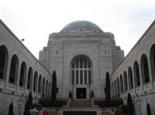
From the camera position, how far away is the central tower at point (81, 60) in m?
38.0

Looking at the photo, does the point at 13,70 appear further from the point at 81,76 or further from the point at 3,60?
the point at 81,76

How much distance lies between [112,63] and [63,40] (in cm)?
1112

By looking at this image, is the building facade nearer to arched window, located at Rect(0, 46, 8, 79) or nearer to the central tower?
arched window, located at Rect(0, 46, 8, 79)

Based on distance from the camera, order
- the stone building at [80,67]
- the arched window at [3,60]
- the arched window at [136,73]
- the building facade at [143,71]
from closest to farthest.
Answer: the building facade at [143,71], the arched window at [3,60], the stone building at [80,67], the arched window at [136,73]

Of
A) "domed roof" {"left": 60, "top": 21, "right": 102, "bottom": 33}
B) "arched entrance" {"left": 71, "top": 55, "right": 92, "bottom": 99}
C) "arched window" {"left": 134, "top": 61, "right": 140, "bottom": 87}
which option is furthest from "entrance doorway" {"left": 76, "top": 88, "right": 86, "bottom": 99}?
"arched window" {"left": 134, "top": 61, "right": 140, "bottom": 87}

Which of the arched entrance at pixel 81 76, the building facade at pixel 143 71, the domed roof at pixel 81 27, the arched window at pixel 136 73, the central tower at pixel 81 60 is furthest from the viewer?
the domed roof at pixel 81 27

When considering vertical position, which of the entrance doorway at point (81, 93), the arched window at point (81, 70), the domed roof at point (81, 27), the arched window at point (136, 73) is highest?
the domed roof at point (81, 27)

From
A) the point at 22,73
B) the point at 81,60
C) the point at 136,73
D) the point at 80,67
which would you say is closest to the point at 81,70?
the point at 80,67

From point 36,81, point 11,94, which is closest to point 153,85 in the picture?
point 11,94

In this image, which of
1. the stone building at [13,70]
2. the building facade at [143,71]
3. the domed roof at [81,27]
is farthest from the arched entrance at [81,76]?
the building facade at [143,71]

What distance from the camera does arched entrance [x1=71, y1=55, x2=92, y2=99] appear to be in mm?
38219

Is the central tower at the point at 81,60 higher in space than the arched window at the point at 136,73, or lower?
higher

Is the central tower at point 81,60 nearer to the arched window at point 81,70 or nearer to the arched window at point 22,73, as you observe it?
the arched window at point 81,70

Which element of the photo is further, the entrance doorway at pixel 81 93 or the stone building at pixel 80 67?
the entrance doorway at pixel 81 93
